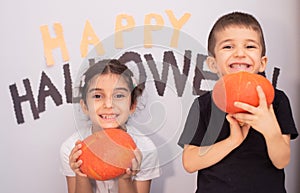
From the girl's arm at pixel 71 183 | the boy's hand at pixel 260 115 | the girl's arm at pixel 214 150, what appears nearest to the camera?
the boy's hand at pixel 260 115

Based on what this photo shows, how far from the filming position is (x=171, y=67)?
4.01 feet

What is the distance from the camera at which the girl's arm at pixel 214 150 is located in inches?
36.2

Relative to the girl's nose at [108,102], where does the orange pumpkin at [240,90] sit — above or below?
above

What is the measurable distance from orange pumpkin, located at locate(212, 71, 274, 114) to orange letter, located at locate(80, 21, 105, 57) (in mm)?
A: 484

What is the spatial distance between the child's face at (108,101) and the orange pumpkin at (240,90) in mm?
281

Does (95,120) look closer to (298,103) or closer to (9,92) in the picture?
(9,92)

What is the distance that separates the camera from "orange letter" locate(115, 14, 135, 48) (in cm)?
122

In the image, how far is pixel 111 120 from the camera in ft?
3.37

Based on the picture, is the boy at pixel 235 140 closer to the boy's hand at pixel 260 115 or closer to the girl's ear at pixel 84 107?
the boy's hand at pixel 260 115

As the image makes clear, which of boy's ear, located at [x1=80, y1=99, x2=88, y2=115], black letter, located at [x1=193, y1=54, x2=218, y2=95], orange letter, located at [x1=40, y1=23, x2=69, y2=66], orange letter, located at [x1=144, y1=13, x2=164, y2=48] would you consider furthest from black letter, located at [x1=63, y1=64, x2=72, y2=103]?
black letter, located at [x1=193, y1=54, x2=218, y2=95]

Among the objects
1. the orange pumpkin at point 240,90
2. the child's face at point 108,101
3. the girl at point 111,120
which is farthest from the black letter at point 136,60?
the orange pumpkin at point 240,90

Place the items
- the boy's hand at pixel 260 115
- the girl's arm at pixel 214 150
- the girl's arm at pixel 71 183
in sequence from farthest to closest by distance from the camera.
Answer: the girl's arm at pixel 71 183 < the girl's arm at pixel 214 150 < the boy's hand at pixel 260 115

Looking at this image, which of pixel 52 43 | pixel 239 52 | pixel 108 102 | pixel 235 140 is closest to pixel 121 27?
pixel 52 43

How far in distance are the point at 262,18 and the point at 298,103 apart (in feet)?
0.89
